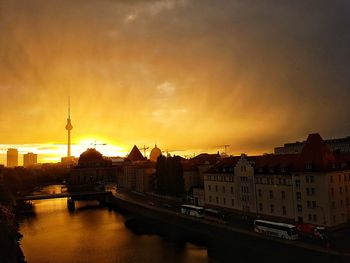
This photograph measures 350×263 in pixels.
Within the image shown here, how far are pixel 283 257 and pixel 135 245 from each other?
2757cm

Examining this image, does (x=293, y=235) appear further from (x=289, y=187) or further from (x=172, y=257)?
(x=172, y=257)

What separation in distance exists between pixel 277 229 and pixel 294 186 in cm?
1092

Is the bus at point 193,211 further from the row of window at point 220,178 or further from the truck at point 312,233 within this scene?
the truck at point 312,233

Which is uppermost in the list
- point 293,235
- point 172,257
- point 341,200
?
point 341,200

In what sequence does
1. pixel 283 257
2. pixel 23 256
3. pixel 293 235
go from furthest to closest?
pixel 23 256, pixel 293 235, pixel 283 257

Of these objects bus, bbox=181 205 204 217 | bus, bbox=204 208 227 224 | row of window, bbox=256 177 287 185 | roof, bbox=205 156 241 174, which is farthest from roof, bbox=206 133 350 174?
bus, bbox=181 205 204 217

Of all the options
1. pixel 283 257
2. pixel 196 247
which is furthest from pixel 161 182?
pixel 283 257

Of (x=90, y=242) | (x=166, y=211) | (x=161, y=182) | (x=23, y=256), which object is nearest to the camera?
(x=23, y=256)

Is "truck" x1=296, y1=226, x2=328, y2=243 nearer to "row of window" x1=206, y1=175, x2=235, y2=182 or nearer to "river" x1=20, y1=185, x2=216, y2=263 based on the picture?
"river" x1=20, y1=185, x2=216, y2=263

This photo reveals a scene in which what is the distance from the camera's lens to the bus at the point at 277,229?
5297 cm

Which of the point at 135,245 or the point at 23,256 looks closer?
the point at 23,256

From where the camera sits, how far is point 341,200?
59406 mm

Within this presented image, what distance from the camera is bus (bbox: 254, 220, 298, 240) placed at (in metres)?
53.0

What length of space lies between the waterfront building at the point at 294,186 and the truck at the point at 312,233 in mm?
2544
